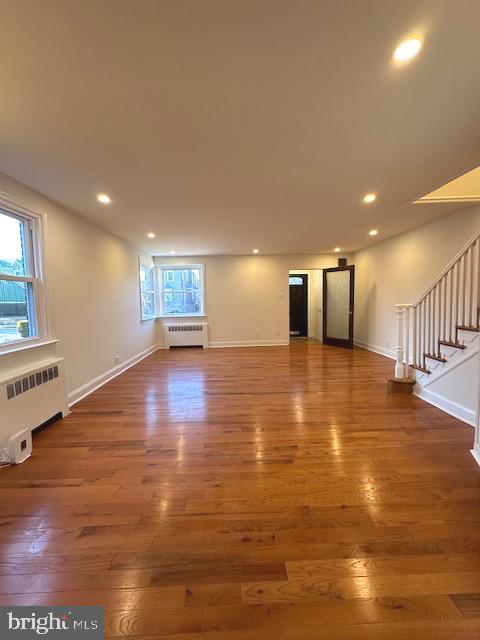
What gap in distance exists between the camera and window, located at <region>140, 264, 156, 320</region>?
20.9ft

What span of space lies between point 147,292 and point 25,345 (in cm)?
419

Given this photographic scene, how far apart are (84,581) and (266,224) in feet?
14.3

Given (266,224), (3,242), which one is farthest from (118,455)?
(266,224)

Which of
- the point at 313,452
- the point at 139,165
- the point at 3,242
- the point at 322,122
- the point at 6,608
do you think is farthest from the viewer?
the point at 3,242

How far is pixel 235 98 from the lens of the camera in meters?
1.65

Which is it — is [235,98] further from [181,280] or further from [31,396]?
[181,280]

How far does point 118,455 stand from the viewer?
223 cm

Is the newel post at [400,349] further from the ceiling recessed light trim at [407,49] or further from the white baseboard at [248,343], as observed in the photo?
the white baseboard at [248,343]

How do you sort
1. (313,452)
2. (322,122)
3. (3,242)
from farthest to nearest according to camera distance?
(3,242) → (313,452) → (322,122)

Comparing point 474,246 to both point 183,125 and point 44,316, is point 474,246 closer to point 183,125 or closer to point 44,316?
point 183,125

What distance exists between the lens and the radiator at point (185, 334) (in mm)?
7242

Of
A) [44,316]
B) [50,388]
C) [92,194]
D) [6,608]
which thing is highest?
[92,194]

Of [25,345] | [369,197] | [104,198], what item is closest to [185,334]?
[104,198]

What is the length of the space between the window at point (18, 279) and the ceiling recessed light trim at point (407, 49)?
3.28 m
